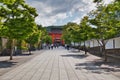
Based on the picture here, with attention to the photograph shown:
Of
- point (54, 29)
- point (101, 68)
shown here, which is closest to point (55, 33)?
point (54, 29)

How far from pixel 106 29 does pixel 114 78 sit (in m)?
14.1

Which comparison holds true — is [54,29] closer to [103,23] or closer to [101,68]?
[103,23]

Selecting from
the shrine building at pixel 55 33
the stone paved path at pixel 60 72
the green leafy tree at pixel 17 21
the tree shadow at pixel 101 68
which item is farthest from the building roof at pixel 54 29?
the tree shadow at pixel 101 68

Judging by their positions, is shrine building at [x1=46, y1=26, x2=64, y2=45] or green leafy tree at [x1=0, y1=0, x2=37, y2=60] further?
shrine building at [x1=46, y1=26, x2=64, y2=45]

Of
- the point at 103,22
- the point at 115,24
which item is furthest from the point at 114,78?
the point at 103,22

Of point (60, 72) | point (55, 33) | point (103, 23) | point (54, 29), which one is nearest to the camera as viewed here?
point (60, 72)

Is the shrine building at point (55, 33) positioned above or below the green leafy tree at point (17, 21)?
above

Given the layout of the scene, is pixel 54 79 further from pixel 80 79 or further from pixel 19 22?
pixel 19 22

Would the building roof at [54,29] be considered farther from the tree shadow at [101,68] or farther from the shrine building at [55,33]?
the tree shadow at [101,68]

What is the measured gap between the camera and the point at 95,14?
2911 centimetres

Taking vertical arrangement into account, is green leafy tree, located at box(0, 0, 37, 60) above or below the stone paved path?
above

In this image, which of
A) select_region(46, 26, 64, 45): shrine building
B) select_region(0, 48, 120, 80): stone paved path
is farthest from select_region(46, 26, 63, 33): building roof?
select_region(0, 48, 120, 80): stone paved path

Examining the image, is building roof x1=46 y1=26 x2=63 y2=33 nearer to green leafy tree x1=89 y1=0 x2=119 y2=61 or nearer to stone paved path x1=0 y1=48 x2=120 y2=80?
green leafy tree x1=89 y1=0 x2=119 y2=61

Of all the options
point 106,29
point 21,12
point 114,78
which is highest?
point 21,12
